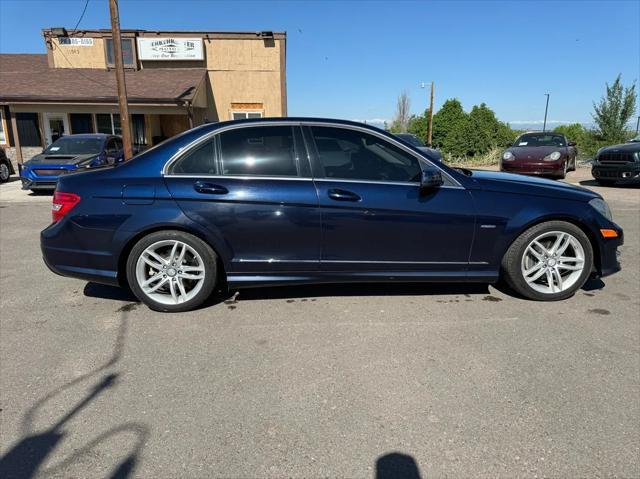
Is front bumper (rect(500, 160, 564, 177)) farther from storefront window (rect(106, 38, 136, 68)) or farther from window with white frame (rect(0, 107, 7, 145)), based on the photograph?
window with white frame (rect(0, 107, 7, 145))

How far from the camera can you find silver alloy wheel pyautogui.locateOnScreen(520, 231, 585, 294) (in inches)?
161

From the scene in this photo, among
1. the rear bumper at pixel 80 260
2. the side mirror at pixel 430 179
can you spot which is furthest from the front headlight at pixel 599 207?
the rear bumper at pixel 80 260

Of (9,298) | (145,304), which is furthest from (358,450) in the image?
(9,298)

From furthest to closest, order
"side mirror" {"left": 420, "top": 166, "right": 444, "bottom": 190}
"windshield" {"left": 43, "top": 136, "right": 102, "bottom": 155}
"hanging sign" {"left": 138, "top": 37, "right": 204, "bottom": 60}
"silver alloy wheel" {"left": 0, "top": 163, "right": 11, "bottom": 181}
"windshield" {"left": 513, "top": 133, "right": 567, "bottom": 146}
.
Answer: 1. "hanging sign" {"left": 138, "top": 37, "right": 204, "bottom": 60}
2. "silver alloy wheel" {"left": 0, "top": 163, "right": 11, "bottom": 181}
3. "windshield" {"left": 513, "top": 133, "right": 567, "bottom": 146}
4. "windshield" {"left": 43, "top": 136, "right": 102, "bottom": 155}
5. "side mirror" {"left": 420, "top": 166, "right": 444, "bottom": 190}

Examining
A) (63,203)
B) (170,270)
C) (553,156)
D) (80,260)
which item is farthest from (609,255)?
(553,156)

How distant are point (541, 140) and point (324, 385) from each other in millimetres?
14569

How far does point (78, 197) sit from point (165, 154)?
0.79m

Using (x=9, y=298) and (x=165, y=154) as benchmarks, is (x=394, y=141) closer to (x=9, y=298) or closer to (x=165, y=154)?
(x=165, y=154)

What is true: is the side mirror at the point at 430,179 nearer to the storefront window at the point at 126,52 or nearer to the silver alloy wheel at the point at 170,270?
the silver alloy wheel at the point at 170,270

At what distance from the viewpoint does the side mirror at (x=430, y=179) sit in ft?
12.3

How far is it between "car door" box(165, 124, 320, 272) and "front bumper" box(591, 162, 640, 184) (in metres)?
11.5

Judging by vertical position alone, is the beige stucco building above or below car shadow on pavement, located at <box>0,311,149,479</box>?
above

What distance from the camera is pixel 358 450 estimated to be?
2258 mm

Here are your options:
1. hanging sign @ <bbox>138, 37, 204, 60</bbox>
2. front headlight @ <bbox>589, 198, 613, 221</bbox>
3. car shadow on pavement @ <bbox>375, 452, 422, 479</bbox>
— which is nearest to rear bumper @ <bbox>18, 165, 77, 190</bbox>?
front headlight @ <bbox>589, 198, 613, 221</bbox>
